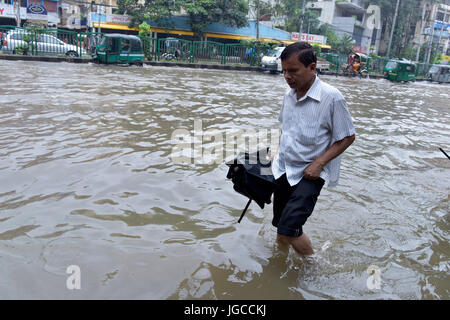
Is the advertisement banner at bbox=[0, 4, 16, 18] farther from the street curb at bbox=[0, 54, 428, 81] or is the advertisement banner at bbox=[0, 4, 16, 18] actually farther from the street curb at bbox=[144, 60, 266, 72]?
the street curb at bbox=[144, 60, 266, 72]

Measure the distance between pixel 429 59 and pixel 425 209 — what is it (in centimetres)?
5536

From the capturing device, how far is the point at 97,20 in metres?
31.2

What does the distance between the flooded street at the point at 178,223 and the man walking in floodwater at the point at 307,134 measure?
0.63 metres

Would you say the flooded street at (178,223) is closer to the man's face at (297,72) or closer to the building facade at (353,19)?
the man's face at (297,72)

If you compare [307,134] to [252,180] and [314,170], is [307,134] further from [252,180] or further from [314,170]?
Answer: [252,180]

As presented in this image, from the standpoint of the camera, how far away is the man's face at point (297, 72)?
2523 mm

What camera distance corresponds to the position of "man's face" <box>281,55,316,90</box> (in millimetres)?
2523

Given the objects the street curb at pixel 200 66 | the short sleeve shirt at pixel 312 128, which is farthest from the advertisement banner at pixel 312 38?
the short sleeve shirt at pixel 312 128

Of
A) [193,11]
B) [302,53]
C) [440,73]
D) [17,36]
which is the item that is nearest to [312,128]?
[302,53]

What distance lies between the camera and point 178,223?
3707mm

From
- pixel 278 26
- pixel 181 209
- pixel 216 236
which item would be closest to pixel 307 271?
pixel 216 236

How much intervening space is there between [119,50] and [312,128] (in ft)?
64.6

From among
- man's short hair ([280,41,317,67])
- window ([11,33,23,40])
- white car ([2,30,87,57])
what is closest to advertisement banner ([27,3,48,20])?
white car ([2,30,87,57])
